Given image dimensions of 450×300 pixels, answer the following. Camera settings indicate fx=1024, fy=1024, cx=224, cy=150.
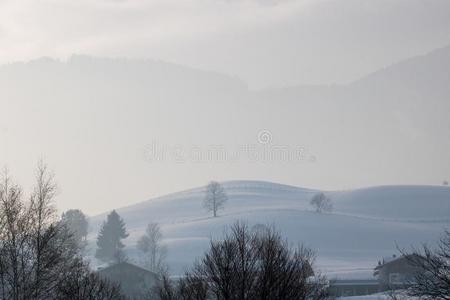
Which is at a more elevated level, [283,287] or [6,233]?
[6,233]

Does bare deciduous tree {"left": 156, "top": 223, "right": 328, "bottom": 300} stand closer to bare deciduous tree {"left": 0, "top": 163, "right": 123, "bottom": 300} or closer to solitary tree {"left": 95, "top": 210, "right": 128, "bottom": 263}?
bare deciduous tree {"left": 0, "top": 163, "right": 123, "bottom": 300}

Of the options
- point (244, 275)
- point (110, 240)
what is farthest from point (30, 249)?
point (110, 240)

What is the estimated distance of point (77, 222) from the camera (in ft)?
637

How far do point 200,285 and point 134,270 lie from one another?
87550mm

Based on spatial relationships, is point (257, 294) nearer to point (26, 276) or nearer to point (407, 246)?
point (26, 276)

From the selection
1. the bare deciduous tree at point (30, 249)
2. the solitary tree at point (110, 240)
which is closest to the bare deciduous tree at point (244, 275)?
the bare deciduous tree at point (30, 249)

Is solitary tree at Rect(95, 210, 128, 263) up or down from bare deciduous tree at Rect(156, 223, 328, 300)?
up

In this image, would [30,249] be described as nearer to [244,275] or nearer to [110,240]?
[244,275]

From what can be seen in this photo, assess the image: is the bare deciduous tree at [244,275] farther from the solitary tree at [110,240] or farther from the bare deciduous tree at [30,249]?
the solitary tree at [110,240]

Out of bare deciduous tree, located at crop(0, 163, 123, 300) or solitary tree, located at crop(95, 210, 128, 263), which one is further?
solitary tree, located at crop(95, 210, 128, 263)

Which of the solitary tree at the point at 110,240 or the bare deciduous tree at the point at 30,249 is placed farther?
the solitary tree at the point at 110,240

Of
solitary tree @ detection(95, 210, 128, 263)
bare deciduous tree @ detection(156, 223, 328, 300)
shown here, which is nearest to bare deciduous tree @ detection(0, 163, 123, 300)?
bare deciduous tree @ detection(156, 223, 328, 300)

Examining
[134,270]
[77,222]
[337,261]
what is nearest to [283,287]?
[134,270]

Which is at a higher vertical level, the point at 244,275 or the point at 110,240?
the point at 110,240
